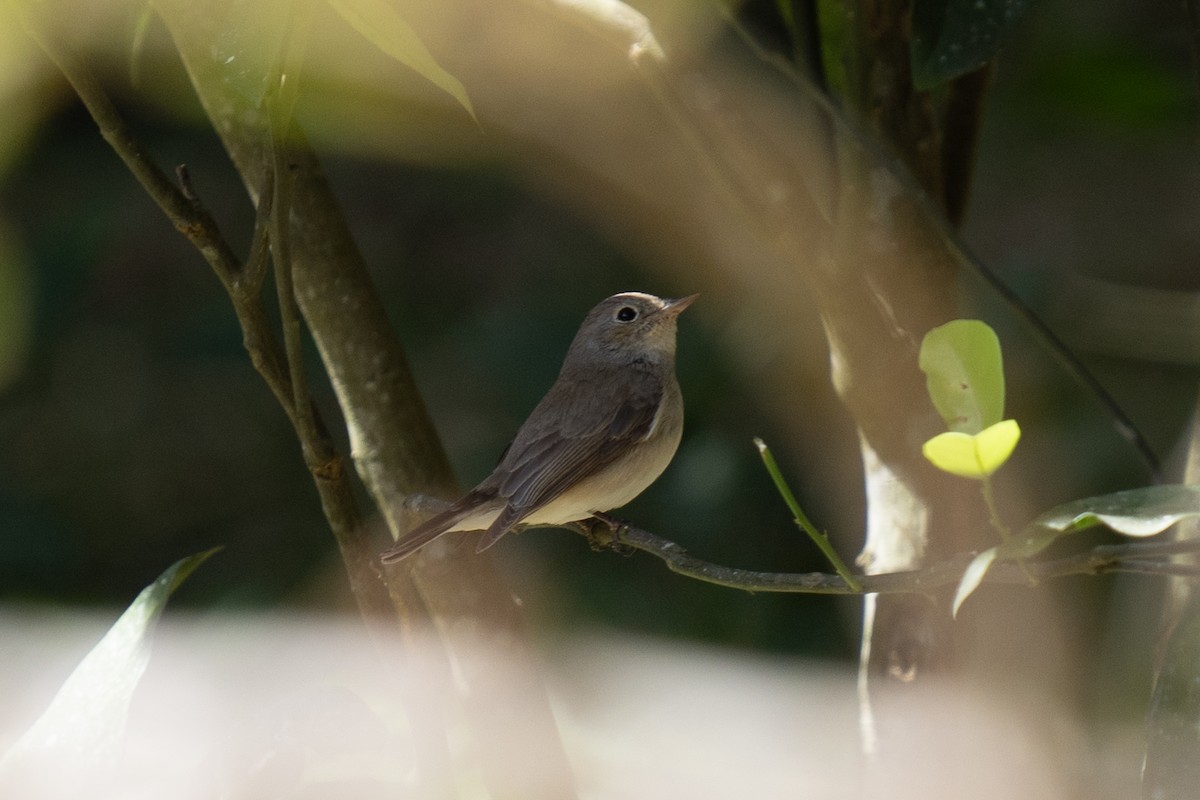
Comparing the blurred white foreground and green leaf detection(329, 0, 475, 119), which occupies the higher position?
green leaf detection(329, 0, 475, 119)

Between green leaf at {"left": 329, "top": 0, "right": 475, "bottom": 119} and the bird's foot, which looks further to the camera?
the bird's foot

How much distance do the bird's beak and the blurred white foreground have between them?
3.17ft

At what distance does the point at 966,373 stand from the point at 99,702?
53.5 inches

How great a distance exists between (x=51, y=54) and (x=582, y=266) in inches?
102

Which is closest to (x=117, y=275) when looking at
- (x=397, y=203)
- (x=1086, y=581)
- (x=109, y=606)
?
(x=397, y=203)

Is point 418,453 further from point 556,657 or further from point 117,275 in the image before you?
point 117,275

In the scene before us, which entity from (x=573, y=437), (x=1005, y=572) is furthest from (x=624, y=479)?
(x=1005, y=572)

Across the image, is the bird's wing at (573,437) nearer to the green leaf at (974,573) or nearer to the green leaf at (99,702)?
the green leaf at (99,702)

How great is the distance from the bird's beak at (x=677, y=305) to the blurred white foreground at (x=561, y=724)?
A: 3.17 feet

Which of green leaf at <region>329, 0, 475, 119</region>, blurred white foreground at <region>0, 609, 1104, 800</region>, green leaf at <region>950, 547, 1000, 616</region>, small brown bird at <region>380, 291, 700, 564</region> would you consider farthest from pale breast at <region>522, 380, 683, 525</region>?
green leaf at <region>329, 0, 475, 119</region>

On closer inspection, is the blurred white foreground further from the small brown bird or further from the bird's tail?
the small brown bird

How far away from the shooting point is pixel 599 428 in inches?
145

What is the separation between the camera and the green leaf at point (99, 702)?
71.8 inches

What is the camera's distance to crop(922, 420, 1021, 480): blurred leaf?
1.53 metres
